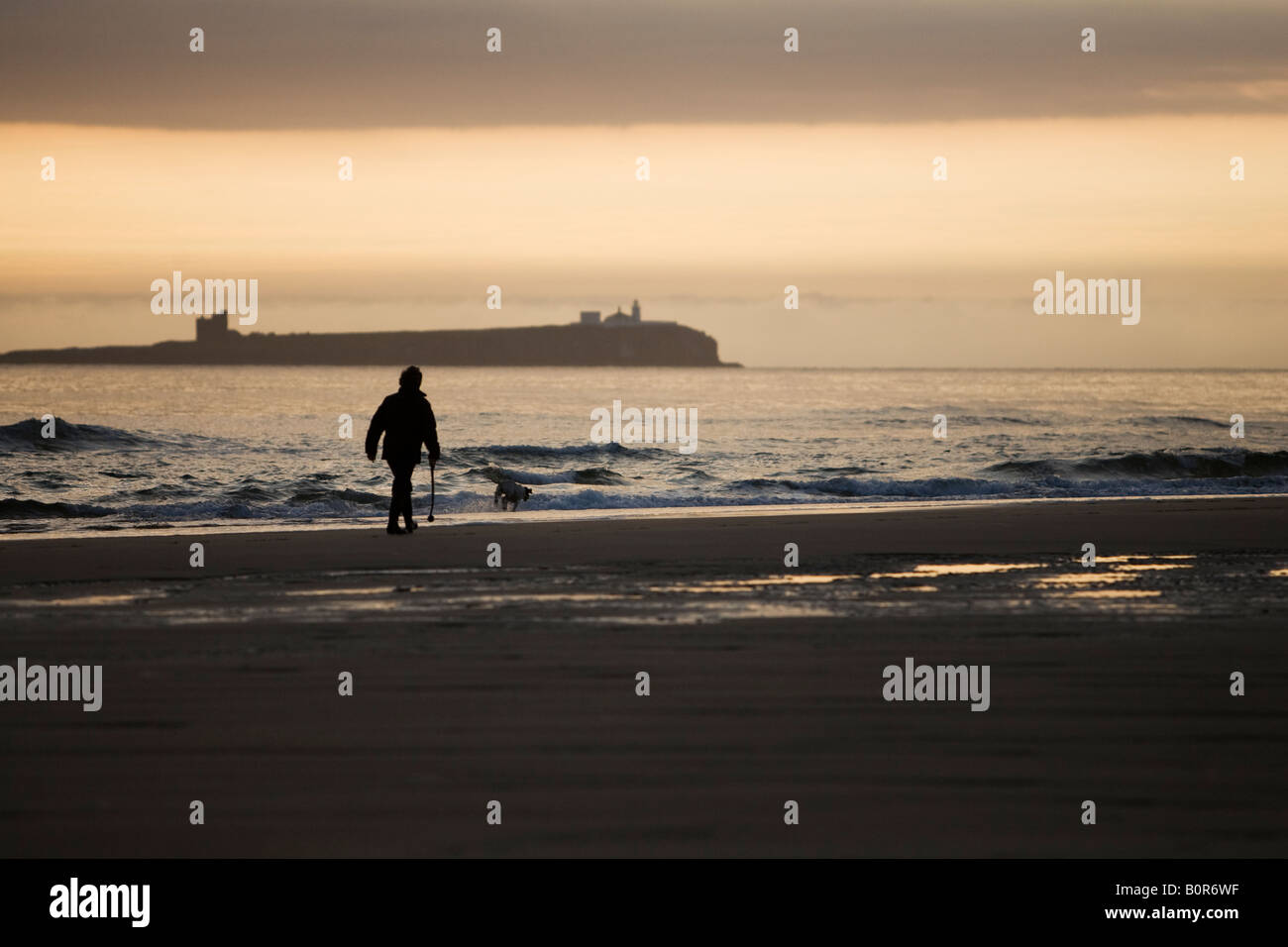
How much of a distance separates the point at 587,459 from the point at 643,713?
28547 mm

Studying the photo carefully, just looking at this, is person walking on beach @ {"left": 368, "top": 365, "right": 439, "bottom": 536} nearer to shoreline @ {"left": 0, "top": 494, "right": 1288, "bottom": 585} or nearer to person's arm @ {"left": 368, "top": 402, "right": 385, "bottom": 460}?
person's arm @ {"left": 368, "top": 402, "right": 385, "bottom": 460}

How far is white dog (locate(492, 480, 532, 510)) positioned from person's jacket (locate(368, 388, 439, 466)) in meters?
5.03

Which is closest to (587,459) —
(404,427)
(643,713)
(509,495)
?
(509,495)

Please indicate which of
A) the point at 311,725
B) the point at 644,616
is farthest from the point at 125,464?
the point at 311,725

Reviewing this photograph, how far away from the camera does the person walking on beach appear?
15.1 m

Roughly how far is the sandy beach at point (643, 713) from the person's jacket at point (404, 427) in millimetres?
3489

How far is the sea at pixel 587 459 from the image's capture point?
21266mm

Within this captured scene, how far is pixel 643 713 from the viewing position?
610cm

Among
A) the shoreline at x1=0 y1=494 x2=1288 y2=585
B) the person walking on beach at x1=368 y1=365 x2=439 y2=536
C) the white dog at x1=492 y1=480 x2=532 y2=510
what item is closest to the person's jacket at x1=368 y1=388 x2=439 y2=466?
the person walking on beach at x1=368 y1=365 x2=439 y2=536

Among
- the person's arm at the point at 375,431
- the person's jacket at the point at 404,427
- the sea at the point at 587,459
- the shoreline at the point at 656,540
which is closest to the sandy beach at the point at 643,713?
the shoreline at the point at 656,540

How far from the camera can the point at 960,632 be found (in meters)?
8.20

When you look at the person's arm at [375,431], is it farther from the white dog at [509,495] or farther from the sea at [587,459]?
the white dog at [509,495]

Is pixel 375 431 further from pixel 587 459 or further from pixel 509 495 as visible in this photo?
pixel 587 459
